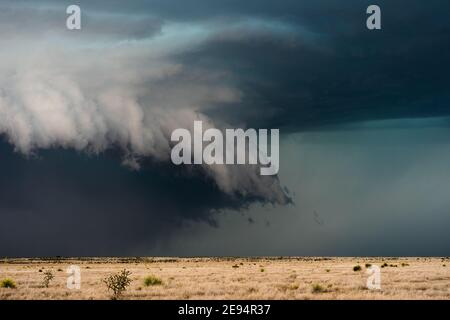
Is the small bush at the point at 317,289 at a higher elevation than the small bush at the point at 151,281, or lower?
lower

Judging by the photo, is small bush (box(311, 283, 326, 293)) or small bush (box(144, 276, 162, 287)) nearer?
small bush (box(311, 283, 326, 293))

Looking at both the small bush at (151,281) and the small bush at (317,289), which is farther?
the small bush at (151,281)

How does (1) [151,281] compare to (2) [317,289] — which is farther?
(1) [151,281]

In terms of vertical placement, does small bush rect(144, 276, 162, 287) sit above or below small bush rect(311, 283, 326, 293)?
above

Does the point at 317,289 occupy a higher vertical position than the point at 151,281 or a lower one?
lower

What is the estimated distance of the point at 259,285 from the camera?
42.5 meters
